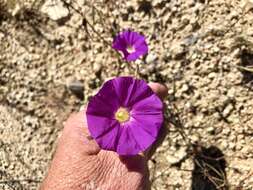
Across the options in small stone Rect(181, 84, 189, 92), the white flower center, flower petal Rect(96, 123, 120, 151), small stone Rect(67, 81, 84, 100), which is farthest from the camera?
small stone Rect(67, 81, 84, 100)

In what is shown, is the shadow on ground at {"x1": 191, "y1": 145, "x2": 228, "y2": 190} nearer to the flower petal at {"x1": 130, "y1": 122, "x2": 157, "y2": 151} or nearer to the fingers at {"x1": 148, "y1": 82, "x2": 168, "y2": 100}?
the fingers at {"x1": 148, "y1": 82, "x2": 168, "y2": 100}

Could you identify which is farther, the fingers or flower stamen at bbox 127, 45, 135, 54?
flower stamen at bbox 127, 45, 135, 54

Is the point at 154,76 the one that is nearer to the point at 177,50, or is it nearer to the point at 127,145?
the point at 177,50

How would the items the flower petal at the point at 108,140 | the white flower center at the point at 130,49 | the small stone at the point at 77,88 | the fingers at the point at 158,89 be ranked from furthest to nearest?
the small stone at the point at 77,88 → the white flower center at the point at 130,49 → the fingers at the point at 158,89 → the flower petal at the point at 108,140

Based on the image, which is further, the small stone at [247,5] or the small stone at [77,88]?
the small stone at [77,88]

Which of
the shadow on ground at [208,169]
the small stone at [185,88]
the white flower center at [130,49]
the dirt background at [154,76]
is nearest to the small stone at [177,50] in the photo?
the dirt background at [154,76]

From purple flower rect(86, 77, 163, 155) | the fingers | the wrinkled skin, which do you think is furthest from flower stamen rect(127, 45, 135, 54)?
the wrinkled skin

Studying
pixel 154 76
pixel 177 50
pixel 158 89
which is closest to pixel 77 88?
pixel 154 76

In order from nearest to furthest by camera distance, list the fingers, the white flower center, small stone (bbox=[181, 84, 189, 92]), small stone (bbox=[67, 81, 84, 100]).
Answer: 1. the fingers
2. the white flower center
3. small stone (bbox=[181, 84, 189, 92])
4. small stone (bbox=[67, 81, 84, 100])

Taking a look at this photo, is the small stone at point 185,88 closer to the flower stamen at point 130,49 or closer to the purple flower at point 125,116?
the flower stamen at point 130,49
